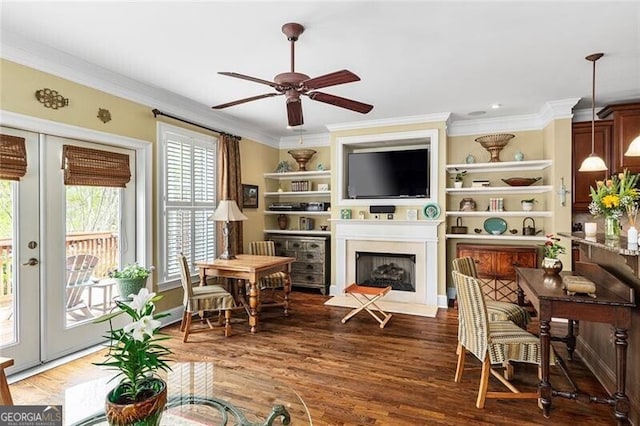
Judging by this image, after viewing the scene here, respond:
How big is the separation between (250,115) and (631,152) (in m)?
4.34

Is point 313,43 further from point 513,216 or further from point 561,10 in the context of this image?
point 513,216

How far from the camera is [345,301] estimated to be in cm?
528

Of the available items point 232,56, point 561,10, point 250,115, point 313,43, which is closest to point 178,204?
point 250,115

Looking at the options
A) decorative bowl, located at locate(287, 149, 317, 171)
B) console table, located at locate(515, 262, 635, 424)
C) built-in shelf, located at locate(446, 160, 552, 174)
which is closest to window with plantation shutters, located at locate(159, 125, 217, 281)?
decorative bowl, located at locate(287, 149, 317, 171)

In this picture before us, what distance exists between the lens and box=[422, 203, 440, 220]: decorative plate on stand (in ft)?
16.7

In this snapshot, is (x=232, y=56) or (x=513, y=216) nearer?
(x=232, y=56)

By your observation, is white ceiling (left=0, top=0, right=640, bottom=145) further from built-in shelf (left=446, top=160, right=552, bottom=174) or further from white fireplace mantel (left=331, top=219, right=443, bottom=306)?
white fireplace mantel (left=331, top=219, right=443, bottom=306)

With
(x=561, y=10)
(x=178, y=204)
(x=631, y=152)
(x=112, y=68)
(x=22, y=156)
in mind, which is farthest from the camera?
(x=178, y=204)

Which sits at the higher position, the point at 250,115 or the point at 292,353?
the point at 250,115

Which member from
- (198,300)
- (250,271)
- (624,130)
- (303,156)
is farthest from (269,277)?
(624,130)

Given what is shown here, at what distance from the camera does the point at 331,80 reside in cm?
239

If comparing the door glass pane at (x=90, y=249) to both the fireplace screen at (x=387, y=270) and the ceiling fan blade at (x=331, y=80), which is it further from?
the fireplace screen at (x=387, y=270)

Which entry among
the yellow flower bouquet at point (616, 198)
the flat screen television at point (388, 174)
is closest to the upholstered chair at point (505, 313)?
the yellow flower bouquet at point (616, 198)

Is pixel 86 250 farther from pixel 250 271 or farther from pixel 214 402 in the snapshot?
pixel 214 402
